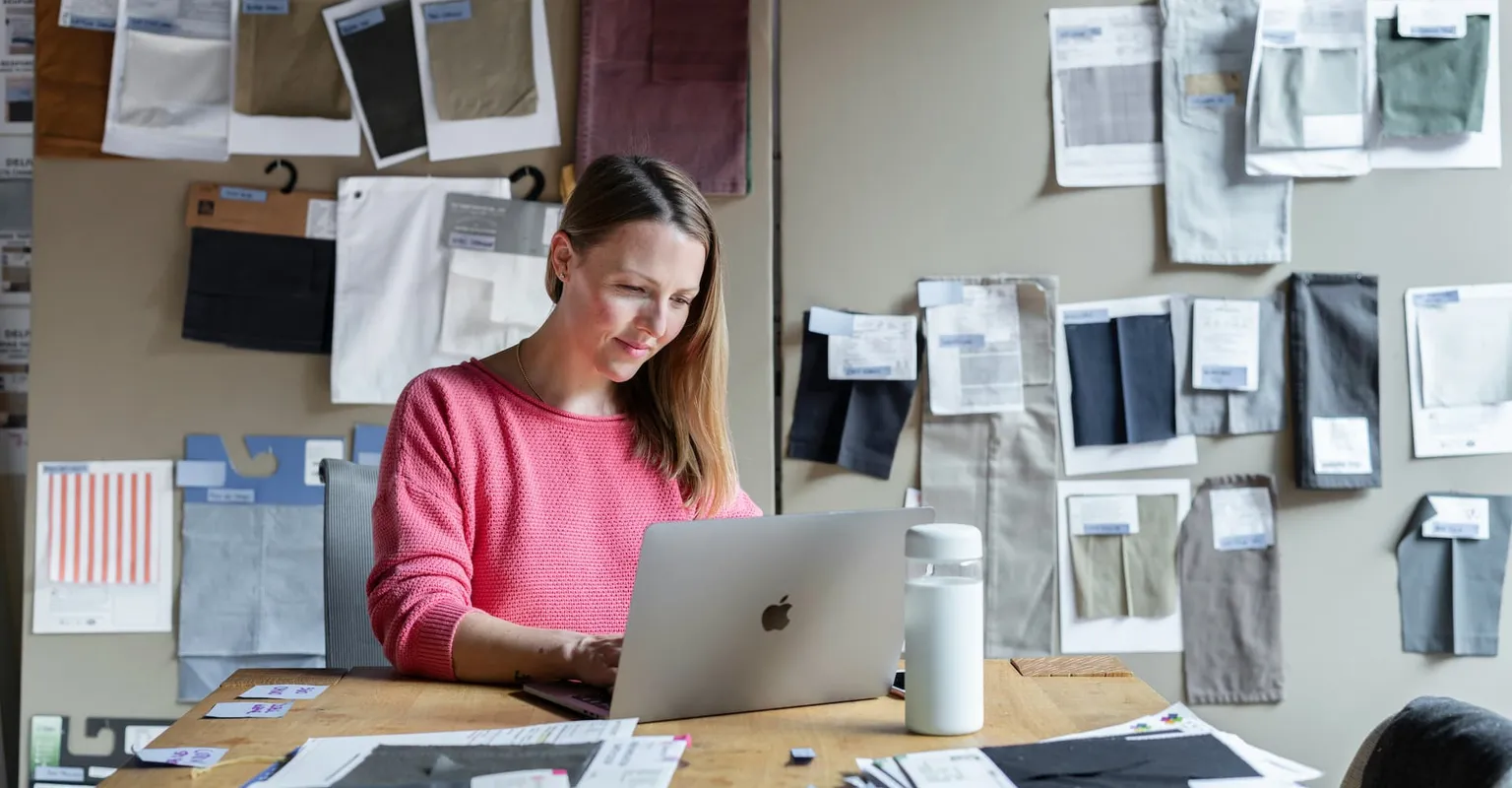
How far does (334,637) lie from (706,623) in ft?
2.58

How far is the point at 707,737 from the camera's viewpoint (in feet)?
3.70

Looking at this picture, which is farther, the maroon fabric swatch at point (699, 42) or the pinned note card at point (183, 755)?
the maroon fabric swatch at point (699, 42)

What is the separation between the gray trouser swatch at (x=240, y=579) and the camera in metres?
2.43

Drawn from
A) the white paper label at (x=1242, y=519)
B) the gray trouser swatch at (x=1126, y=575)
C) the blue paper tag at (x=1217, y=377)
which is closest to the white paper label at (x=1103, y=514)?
the gray trouser swatch at (x=1126, y=575)

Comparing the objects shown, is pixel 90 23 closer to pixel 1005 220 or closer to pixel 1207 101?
pixel 1005 220

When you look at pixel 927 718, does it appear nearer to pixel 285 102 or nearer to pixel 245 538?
pixel 245 538

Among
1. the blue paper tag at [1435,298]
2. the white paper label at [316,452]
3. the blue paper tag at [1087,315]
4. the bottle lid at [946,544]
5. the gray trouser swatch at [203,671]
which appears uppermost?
the blue paper tag at [1435,298]

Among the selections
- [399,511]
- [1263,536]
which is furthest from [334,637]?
[1263,536]

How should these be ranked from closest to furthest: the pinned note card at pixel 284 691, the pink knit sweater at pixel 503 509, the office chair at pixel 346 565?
1. the pinned note card at pixel 284 691
2. the pink knit sweater at pixel 503 509
3. the office chair at pixel 346 565

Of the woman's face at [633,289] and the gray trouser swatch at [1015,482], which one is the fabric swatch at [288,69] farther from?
the gray trouser swatch at [1015,482]

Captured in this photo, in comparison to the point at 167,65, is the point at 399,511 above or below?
below

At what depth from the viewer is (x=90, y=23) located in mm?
2445

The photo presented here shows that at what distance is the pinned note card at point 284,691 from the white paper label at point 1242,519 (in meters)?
1.72

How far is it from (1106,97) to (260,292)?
1655mm
